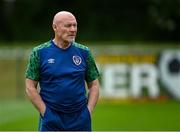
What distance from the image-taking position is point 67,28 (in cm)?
841

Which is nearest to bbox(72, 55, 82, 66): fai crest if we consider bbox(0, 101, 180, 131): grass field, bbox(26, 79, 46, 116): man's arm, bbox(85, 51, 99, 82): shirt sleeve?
bbox(85, 51, 99, 82): shirt sleeve

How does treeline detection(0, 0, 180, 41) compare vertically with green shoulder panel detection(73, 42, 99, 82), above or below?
above

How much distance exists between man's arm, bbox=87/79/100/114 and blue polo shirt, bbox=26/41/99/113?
132 mm

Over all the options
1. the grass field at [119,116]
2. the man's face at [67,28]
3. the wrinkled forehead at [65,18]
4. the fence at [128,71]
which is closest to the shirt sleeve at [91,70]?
the man's face at [67,28]

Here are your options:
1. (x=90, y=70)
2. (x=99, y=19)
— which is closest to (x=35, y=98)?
(x=90, y=70)

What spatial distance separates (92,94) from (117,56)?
1880cm

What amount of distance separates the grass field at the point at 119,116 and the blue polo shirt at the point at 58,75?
9933 millimetres

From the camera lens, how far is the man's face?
8.39 meters

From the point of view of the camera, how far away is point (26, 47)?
29469 millimetres

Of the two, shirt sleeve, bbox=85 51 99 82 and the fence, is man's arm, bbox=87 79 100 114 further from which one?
the fence

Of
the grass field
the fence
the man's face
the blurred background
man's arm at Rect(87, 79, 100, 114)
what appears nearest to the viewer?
the man's face

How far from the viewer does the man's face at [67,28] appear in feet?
27.5

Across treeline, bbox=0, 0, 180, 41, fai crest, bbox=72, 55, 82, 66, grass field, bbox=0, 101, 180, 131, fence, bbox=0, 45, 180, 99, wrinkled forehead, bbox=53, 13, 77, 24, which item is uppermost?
treeline, bbox=0, 0, 180, 41

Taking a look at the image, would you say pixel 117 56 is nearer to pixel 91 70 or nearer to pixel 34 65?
pixel 91 70
